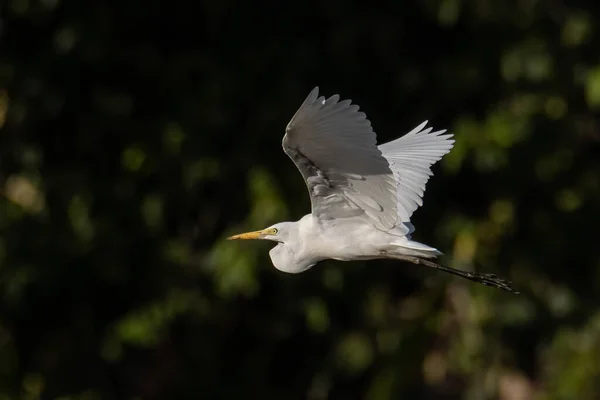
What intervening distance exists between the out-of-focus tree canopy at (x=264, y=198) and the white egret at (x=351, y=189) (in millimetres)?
2162

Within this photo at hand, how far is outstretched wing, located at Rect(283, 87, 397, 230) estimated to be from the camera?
3531 mm

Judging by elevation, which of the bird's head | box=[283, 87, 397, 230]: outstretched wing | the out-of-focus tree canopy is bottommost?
the out-of-focus tree canopy

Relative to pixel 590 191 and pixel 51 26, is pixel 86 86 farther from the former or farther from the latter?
pixel 590 191

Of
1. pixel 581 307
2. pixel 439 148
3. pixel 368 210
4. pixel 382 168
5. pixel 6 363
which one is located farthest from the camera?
pixel 581 307

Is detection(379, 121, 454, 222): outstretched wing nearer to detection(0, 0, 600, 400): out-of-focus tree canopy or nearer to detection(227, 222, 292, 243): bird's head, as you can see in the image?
detection(227, 222, 292, 243): bird's head

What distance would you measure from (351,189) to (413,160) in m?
0.53

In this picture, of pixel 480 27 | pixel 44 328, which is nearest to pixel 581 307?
pixel 480 27

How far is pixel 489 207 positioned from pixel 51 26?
7.91ft

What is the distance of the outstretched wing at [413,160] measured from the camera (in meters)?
4.30

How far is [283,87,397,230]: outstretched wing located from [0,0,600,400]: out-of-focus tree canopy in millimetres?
2517

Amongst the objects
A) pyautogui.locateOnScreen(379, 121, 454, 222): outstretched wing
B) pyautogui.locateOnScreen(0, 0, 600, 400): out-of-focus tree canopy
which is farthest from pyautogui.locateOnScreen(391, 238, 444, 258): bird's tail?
pyautogui.locateOnScreen(0, 0, 600, 400): out-of-focus tree canopy

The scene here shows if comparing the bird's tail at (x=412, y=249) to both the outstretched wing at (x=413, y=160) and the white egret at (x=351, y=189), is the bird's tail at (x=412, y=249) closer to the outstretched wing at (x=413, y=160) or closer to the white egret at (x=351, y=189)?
the white egret at (x=351, y=189)

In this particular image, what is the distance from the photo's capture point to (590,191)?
743cm

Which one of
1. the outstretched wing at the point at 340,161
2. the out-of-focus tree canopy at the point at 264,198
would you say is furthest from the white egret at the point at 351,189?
the out-of-focus tree canopy at the point at 264,198
